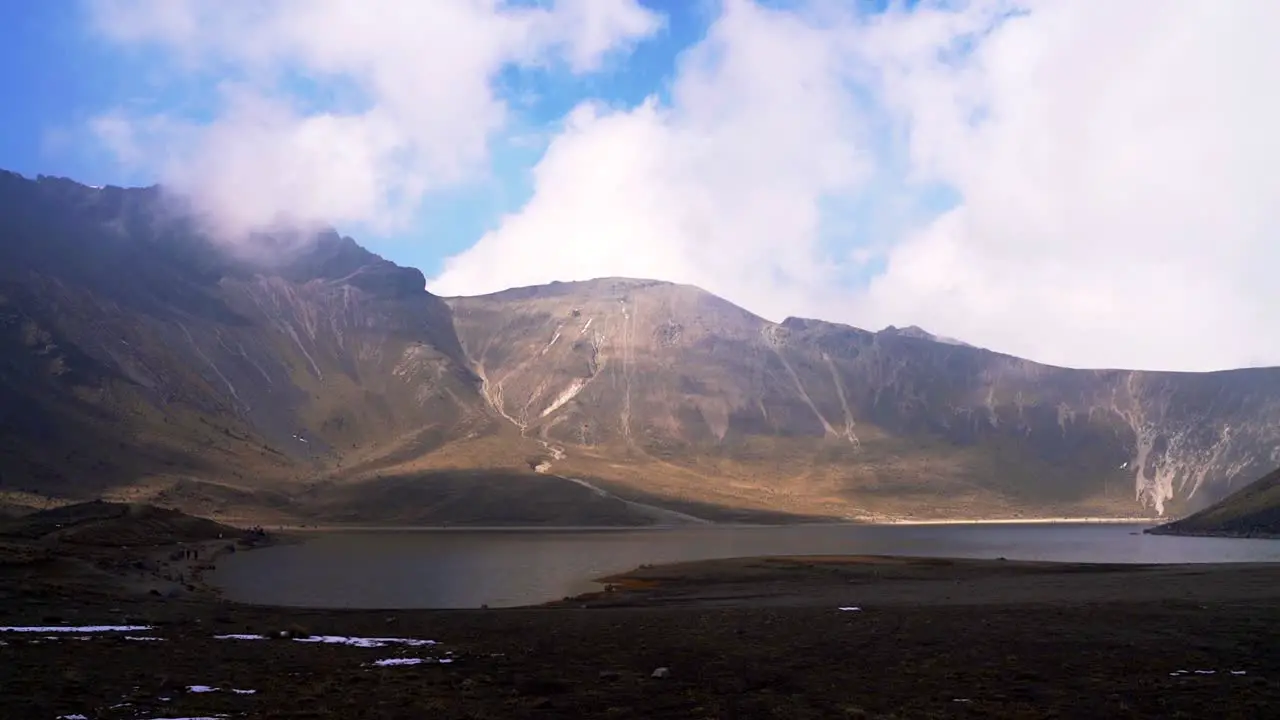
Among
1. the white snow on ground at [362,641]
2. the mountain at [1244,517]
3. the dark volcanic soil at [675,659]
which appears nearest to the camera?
the dark volcanic soil at [675,659]

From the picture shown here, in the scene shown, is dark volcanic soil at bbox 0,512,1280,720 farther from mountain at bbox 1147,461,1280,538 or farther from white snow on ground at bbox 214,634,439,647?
mountain at bbox 1147,461,1280,538

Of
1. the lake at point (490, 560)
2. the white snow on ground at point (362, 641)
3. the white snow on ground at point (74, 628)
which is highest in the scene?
the white snow on ground at point (74, 628)

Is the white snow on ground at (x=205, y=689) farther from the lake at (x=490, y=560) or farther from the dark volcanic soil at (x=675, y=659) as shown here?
the lake at (x=490, y=560)

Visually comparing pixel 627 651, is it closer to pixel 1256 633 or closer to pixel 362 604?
pixel 1256 633

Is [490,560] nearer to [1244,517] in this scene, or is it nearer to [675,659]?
[675,659]

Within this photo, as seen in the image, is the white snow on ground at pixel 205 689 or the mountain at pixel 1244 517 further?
the mountain at pixel 1244 517

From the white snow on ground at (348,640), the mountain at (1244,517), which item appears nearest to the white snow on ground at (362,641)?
the white snow on ground at (348,640)

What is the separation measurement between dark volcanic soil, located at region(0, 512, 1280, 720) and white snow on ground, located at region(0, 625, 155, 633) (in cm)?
85

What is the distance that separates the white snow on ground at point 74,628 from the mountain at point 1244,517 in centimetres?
14501

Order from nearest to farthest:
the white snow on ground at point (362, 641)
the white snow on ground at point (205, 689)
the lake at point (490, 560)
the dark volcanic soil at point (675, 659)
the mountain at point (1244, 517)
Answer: the dark volcanic soil at point (675, 659), the white snow on ground at point (205, 689), the white snow on ground at point (362, 641), the lake at point (490, 560), the mountain at point (1244, 517)

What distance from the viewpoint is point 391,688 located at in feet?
69.3

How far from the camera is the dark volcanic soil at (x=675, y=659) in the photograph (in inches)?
750

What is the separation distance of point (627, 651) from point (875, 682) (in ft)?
29.0

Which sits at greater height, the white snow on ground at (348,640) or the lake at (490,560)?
the white snow on ground at (348,640)
